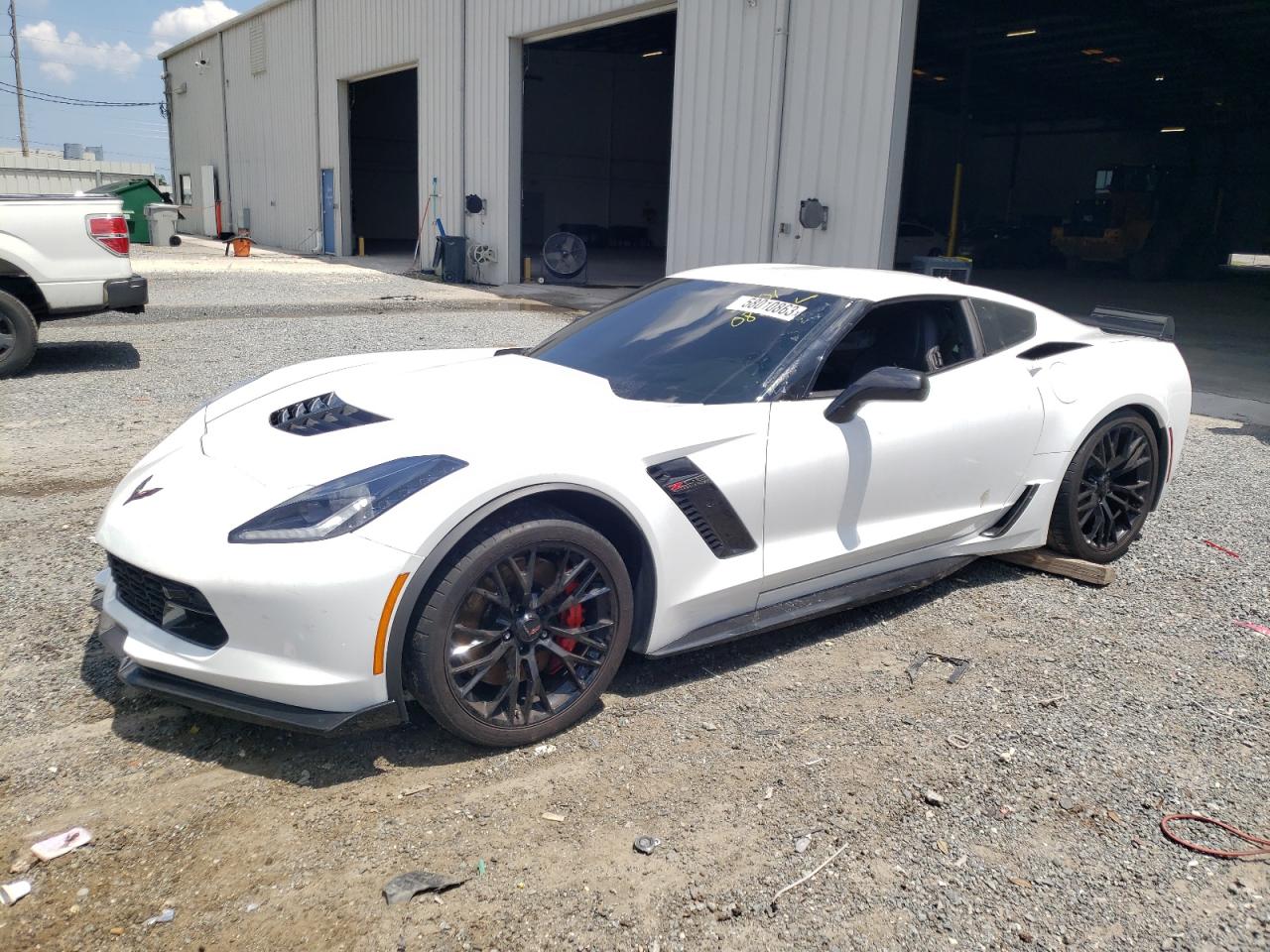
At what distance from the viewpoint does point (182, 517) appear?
2.97 m

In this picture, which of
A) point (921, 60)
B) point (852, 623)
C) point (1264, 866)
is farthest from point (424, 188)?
point (1264, 866)

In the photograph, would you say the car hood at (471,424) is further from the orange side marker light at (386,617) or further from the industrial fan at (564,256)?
the industrial fan at (564,256)

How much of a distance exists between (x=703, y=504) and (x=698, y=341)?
84 cm

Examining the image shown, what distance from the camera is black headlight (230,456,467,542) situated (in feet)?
9.16

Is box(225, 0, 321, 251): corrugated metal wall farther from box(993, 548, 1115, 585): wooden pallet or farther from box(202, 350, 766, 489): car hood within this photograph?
box(993, 548, 1115, 585): wooden pallet

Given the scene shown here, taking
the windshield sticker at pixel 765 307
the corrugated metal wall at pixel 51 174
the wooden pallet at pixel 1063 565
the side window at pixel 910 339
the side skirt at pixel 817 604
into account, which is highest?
the corrugated metal wall at pixel 51 174

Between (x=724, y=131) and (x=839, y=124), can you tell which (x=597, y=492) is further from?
(x=724, y=131)

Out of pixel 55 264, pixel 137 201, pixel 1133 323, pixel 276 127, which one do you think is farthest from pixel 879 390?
pixel 276 127

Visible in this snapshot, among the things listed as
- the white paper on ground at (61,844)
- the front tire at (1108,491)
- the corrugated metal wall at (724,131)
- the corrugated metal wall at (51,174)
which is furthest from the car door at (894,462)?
the corrugated metal wall at (51,174)

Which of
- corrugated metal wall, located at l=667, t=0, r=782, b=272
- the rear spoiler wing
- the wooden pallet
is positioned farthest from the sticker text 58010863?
corrugated metal wall, located at l=667, t=0, r=782, b=272

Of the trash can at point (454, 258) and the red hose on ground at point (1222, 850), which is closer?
the red hose on ground at point (1222, 850)

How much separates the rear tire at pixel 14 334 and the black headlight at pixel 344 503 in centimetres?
711

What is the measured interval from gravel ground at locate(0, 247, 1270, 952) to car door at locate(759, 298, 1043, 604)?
44cm

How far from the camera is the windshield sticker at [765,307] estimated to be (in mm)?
3906
